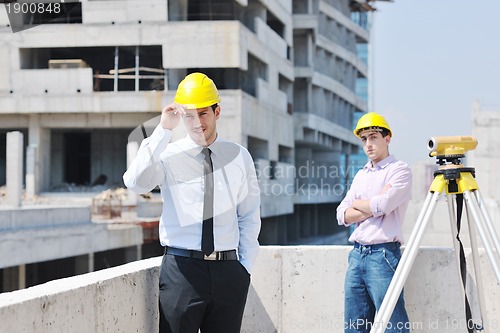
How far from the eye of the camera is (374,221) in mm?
4590

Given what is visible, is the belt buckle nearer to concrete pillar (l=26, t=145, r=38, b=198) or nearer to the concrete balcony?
the concrete balcony

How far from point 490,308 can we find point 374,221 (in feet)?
5.05

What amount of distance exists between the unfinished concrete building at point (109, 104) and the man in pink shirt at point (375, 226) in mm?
12537

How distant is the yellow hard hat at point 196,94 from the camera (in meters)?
3.55

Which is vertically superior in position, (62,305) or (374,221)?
(374,221)

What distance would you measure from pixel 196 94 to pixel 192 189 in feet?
1.67

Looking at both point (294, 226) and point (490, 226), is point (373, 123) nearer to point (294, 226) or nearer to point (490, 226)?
point (490, 226)

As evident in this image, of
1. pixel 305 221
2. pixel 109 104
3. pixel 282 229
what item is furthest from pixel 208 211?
pixel 305 221

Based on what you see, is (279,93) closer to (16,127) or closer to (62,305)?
(16,127)

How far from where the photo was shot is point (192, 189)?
3600mm

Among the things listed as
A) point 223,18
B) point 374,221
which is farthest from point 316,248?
point 223,18

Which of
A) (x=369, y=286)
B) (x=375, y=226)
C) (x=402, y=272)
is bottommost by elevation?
(x=369, y=286)

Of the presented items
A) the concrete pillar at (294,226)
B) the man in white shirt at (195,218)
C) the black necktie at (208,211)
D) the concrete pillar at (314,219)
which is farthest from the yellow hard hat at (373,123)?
the concrete pillar at (314,219)

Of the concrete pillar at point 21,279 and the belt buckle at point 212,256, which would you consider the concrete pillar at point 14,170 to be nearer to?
the concrete pillar at point 21,279
